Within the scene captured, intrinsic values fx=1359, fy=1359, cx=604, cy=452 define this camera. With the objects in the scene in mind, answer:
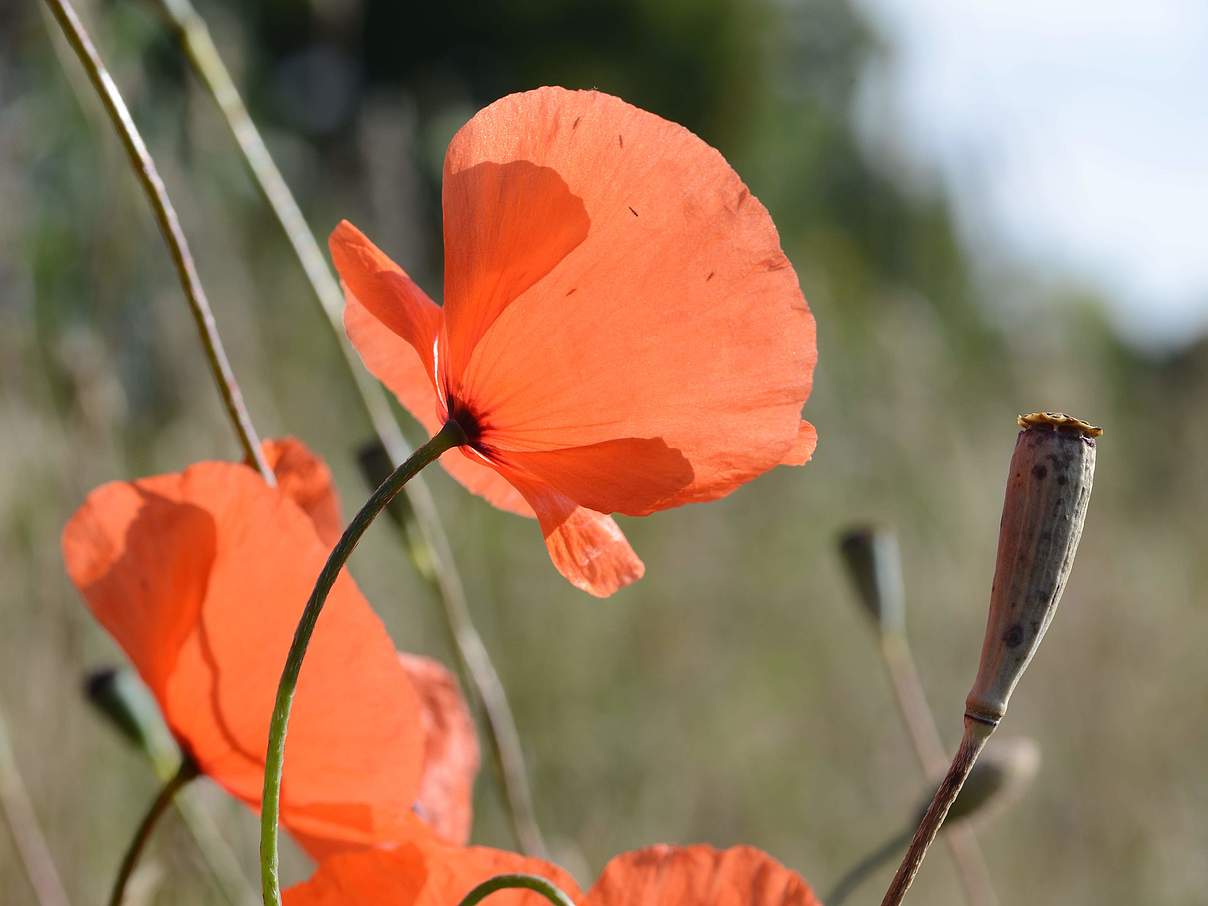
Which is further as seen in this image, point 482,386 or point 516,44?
point 516,44

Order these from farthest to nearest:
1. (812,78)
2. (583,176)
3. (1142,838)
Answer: (812,78), (1142,838), (583,176)

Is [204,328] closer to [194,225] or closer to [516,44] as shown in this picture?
[194,225]

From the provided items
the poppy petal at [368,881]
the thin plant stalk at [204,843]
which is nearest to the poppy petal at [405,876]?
the poppy petal at [368,881]

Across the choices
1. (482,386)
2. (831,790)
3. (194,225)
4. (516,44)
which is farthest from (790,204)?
(482,386)

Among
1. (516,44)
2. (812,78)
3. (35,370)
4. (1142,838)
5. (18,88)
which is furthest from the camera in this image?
(812,78)

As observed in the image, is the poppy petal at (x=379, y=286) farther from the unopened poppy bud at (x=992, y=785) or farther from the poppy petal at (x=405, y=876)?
the unopened poppy bud at (x=992, y=785)

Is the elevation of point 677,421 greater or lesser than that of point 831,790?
greater

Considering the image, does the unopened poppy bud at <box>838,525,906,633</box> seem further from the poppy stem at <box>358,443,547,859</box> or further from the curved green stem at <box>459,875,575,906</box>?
the curved green stem at <box>459,875,575,906</box>
